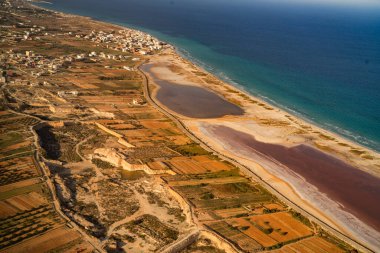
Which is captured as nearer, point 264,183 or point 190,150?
point 264,183

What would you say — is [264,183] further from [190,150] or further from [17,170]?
[17,170]

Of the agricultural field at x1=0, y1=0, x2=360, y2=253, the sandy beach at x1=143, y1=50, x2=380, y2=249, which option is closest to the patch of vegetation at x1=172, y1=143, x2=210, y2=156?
the agricultural field at x1=0, y1=0, x2=360, y2=253

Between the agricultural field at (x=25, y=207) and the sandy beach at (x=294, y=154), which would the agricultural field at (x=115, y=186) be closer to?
the agricultural field at (x=25, y=207)

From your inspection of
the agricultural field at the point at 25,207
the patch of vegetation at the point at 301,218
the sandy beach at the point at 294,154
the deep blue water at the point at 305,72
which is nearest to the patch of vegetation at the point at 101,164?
the agricultural field at the point at 25,207

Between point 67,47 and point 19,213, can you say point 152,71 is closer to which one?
point 67,47

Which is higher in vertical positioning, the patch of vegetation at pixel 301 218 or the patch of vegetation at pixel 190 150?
the patch of vegetation at pixel 190 150

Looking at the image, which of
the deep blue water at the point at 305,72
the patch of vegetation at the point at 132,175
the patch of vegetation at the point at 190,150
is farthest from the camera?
the deep blue water at the point at 305,72

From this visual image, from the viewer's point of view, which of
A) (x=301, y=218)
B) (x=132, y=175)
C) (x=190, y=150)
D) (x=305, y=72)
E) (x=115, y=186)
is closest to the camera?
(x=301, y=218)

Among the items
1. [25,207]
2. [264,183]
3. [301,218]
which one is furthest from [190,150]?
[25,207]

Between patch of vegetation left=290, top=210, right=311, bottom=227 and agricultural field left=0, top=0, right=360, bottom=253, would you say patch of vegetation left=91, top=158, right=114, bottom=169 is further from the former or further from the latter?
patch of vegetation left=290, top=210, right=311, bottom=227

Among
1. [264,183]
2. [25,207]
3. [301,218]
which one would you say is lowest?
[25,207]

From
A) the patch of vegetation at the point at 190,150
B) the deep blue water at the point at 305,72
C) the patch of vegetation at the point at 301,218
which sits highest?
the deep blue water at the point at 305,72
